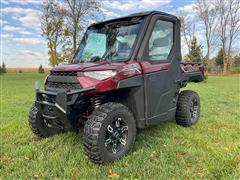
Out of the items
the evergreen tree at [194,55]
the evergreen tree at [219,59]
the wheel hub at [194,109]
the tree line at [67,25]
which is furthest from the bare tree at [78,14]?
the evergreen tree at [219,59]

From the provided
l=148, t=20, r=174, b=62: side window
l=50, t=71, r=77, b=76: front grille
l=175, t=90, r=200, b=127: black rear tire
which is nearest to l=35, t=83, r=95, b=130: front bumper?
l=50, t=71, r=77, b=76: front grille

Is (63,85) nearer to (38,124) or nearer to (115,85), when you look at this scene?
(115,85)

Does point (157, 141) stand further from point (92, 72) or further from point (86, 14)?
point (86, 14)

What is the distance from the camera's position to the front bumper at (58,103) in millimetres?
3266

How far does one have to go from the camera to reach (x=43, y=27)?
3067 centimetres

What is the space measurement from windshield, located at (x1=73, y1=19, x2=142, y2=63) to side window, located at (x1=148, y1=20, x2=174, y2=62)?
32cm

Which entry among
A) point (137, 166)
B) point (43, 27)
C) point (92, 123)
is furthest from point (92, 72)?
point (43, 27)

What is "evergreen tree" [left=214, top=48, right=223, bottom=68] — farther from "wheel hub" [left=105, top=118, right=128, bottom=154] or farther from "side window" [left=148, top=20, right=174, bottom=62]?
"wheel hub" [left=105, top=118, right=128, bottom=154]

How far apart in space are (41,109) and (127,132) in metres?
1.30

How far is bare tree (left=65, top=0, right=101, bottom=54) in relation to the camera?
27.1 meters

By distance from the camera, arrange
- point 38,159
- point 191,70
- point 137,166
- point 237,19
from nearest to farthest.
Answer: point 137,166 → point 38,159 → point 191,70 → point 237,19

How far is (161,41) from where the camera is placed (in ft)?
14.0

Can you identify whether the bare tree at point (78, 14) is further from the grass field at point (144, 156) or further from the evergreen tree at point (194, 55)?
the grass field at point (144, 156)

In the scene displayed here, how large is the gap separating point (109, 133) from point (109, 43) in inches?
59.3
